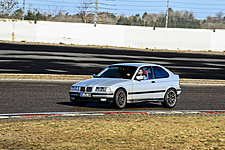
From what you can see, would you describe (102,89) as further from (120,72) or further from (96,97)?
(120,72)

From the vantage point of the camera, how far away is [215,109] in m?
14.5

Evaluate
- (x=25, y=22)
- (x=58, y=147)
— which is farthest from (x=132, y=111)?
(x=25, y=22)

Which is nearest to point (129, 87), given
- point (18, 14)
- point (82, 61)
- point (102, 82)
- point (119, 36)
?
point (102, 82)

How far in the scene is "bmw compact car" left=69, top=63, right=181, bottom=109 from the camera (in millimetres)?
13328

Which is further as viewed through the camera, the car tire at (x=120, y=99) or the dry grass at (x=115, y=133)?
the car tire at (x=120, y=99)

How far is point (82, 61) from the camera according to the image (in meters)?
33.4

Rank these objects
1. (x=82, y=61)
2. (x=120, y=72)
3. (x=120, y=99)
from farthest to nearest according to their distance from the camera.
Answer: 1. (x=82, y=61)
2. (x=120, y=72)
3. (x=120, y=99)

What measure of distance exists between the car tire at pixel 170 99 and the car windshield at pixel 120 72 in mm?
1341

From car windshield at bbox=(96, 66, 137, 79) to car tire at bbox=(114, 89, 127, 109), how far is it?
76 cm

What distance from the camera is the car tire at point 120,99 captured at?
13.4m

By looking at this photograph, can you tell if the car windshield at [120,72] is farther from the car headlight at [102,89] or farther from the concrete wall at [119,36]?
the concrete wall at [119,36]

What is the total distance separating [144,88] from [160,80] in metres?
0.75

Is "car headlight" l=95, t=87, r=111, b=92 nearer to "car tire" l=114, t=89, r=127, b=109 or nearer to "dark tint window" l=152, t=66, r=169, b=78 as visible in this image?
"car tire" l=114, t=89, r=127, b=109

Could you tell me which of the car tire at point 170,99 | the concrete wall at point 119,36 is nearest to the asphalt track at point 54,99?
the car tire at point 170,99
